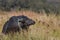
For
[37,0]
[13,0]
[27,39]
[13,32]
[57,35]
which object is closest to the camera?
[27,39]

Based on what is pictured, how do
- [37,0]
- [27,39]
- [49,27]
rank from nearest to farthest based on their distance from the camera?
[27,39] < [49,27] < [37,0]

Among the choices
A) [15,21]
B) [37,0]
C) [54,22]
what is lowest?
[37,0]

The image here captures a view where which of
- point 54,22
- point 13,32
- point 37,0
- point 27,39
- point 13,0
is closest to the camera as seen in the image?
point 27,39

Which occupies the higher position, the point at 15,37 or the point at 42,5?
the point at 15,37

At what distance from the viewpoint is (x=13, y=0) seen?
64.0 feet

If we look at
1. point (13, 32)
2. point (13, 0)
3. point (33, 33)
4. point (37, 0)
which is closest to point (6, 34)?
point (13, 32)

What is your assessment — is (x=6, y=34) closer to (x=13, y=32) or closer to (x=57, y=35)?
(x=13, y=32)

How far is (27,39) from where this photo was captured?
5.74 metres

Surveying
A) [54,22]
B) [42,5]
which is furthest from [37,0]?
[54,22]

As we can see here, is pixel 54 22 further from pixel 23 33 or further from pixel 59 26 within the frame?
pixel 23 33

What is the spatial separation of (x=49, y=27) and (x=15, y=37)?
5.96 ft

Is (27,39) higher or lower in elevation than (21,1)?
higher

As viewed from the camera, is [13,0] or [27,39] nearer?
[27,39]

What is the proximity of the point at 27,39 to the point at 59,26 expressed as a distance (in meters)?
2.12
